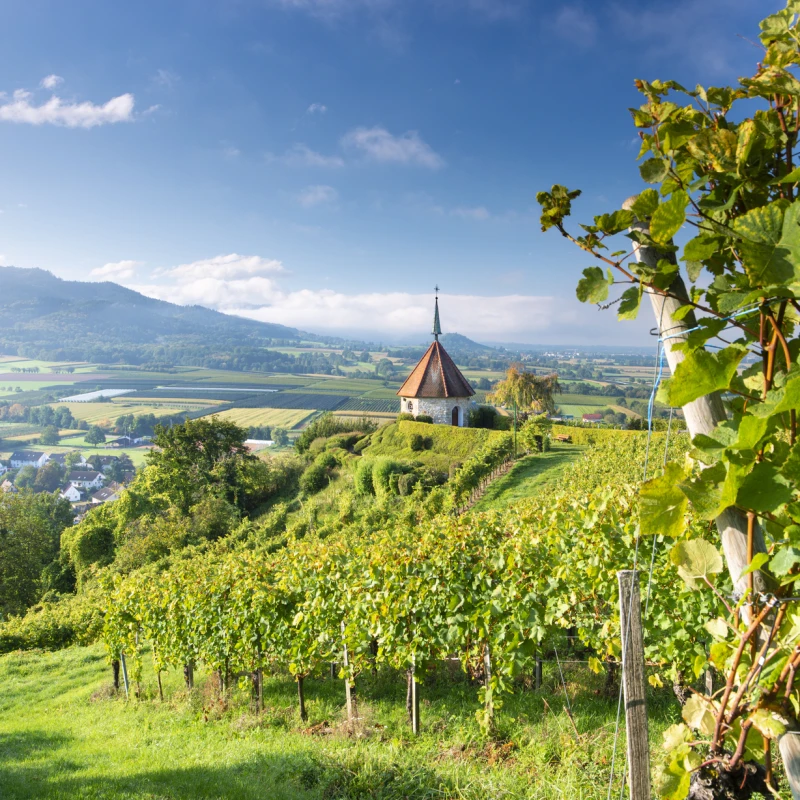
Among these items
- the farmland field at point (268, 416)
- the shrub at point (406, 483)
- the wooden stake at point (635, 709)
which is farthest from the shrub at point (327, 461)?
the farmland field at point (268, 416)

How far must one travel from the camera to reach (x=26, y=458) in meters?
93.6

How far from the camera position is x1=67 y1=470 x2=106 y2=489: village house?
73.6 meters

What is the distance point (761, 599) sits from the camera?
1.04 meters

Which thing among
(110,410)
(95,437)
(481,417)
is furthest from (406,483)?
(110,410)

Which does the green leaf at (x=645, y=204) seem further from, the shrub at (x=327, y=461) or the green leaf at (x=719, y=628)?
the shrub at (x=327, y=461)

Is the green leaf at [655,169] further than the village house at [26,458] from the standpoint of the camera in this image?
No

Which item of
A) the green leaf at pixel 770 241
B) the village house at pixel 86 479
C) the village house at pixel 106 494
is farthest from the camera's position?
the village house at pixel 86 479

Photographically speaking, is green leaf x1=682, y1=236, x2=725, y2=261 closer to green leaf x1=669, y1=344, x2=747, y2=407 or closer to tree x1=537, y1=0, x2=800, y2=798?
tree x1=537, y1=0, x2=800, y2=798

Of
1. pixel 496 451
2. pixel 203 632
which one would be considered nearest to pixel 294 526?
pixel 496 451

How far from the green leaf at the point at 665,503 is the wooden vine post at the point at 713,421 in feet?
0.47

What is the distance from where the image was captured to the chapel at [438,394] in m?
29.8

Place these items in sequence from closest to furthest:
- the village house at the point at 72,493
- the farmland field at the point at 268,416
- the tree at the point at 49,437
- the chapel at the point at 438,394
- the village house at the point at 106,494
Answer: the chapel at the point at 438,394
the village house at the point at 106,494
the village house at the point at 72,493
the farmland field at the point at 268,416
the tree at the point at 49,437

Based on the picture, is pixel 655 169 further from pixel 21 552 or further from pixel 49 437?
pixel 49 437

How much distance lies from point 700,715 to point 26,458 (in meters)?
117
